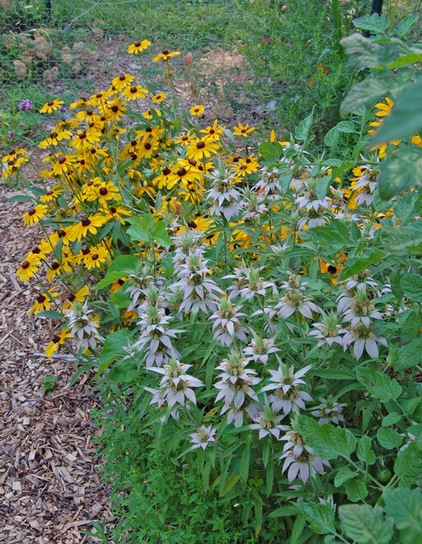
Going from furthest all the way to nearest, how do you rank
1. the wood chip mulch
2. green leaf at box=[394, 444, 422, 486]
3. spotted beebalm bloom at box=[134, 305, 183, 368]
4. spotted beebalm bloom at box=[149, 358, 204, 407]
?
the wood chip mulch, spotted beebalm bloom at box=[134, 305, 183, 368], spotted beebalm bloom at box=[149, 358, 204, 407], green leaf at box=[394, 444, 422, 486]

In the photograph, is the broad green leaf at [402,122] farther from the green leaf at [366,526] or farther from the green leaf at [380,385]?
the green leaf at [380,385]

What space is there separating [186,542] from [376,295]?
880 millimetres

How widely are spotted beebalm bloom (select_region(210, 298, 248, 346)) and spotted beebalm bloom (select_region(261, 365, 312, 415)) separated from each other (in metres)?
0.17

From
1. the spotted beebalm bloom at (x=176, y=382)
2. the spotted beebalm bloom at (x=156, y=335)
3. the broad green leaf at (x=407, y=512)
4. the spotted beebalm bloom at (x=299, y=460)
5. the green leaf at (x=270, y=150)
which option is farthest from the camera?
the green leaf at (x=270, y=150)

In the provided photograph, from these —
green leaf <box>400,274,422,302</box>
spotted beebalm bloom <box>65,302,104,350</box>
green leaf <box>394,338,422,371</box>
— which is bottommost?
spotted beebalm bloom <box>65,302,104,350</box>

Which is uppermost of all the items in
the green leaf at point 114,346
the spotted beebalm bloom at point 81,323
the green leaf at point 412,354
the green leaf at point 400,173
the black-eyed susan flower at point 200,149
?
the green leaf at point 400,173

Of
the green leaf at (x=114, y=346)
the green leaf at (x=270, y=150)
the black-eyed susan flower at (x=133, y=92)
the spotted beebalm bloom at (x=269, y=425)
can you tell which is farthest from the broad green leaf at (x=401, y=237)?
the black-eyed susan flower at (x=133, y=92)

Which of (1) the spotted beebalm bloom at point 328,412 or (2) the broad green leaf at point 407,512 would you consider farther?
(1) the spotted beebalm bloom at point 328,412

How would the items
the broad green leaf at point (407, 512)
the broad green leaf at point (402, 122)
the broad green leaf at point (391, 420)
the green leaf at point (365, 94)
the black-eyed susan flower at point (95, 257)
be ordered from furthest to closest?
1. the black-eyed susan flower at point (95, 257)
2. the broad green leaf at point (391, 420)
3. the broad green leaf at point (407, 512)
4. the green leaf at point (365, 94)
5. the broad green leaf at point (402, 122)

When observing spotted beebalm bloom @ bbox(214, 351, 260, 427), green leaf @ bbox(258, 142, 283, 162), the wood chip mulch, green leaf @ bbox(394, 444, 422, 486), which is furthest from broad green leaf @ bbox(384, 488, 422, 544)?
the wood chip mulch

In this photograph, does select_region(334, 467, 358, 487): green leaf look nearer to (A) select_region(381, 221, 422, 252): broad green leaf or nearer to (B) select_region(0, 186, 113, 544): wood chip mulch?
(A) select_region(381, 221, 422, 252): broad green leaf

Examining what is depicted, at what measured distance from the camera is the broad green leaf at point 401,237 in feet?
3.14

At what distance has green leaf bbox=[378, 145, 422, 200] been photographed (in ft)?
2.39

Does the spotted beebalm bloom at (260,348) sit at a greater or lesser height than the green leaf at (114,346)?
greater
